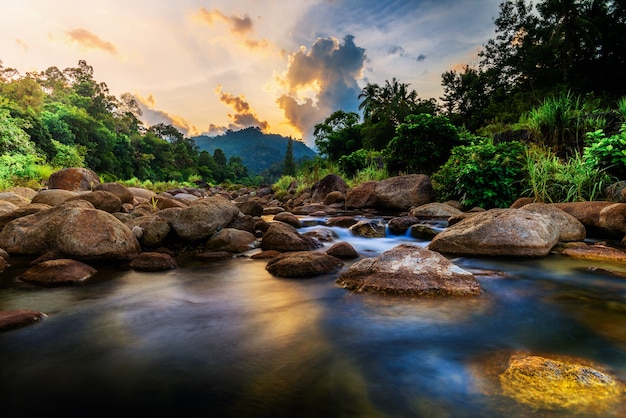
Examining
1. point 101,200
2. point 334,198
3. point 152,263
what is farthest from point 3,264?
point 334,198

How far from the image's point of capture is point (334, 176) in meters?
15.9

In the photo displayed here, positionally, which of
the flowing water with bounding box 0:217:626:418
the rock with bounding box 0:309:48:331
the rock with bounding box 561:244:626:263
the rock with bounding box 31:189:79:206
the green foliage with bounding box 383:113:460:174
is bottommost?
the flowing water with bounding box 0:217:626:418

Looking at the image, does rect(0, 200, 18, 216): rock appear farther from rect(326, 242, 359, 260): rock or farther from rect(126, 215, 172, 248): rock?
rect(326, 242, 359, 260): rock

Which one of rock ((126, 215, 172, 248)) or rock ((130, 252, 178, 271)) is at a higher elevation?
rock ((126, 215, 172, 248))

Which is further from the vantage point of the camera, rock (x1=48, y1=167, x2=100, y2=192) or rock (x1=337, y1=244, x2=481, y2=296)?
rock (x1=48, y1=167, x2=100, y2=192)

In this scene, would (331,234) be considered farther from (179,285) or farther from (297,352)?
(297,352)

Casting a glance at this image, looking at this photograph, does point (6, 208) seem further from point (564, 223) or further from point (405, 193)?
point (564, 223)

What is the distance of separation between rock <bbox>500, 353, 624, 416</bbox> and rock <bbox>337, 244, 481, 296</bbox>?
4.76ft

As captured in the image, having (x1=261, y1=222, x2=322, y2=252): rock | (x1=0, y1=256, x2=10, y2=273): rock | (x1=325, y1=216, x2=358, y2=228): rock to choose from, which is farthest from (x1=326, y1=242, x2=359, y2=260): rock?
(x1=0, y1=256, x2=10, y2=273): rock

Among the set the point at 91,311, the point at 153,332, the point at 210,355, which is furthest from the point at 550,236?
the point at 91,311

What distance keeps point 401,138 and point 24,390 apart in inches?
495

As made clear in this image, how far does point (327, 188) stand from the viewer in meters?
15.6

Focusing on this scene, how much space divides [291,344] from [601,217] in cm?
613

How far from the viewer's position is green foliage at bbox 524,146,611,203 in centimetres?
698
